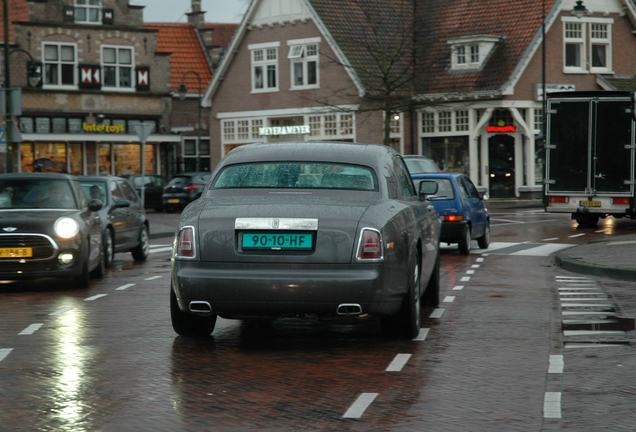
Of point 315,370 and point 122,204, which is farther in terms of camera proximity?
point 122,204

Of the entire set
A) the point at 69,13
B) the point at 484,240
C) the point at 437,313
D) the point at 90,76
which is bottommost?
the point at 437,313

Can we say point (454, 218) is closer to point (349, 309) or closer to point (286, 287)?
point (349, 309)

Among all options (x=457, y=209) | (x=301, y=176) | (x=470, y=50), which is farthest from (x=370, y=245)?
(x=470, y=50)

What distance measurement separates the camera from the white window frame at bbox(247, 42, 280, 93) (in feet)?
159

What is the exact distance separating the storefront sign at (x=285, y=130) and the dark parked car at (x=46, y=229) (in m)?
33.9

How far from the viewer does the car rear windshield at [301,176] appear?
8.52 m

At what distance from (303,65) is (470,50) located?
7.97m

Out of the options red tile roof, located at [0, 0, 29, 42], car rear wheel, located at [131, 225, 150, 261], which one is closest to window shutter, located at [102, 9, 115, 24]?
red tile roof, located at [0, 0, 29, 42]

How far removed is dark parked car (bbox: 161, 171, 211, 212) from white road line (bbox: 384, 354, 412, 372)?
3135 centimetres

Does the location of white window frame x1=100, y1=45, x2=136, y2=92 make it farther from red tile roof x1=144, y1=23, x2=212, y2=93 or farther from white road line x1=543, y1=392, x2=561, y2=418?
→ white road line x1=543, y1=392, x2=561, y2=418

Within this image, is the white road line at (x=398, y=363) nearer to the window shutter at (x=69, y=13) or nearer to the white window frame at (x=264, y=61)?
the white window frame at (x=264, y=61)

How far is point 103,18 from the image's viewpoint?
53594 mm

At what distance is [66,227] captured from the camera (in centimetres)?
1286

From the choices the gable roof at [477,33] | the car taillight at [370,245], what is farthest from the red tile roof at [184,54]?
the car taillight at [370,245]
